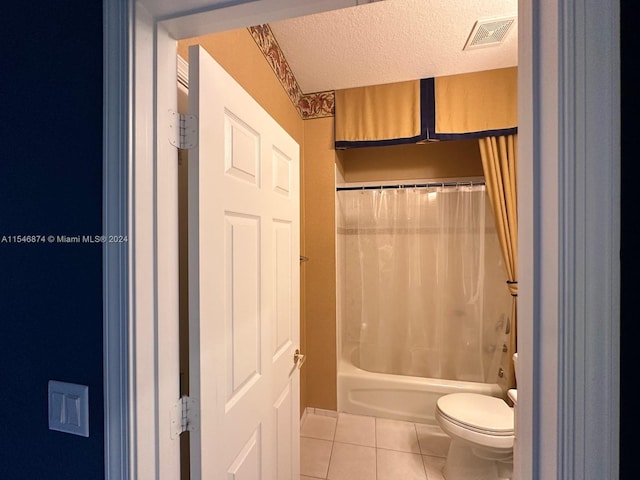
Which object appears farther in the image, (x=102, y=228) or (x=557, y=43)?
(x=102, y=228)

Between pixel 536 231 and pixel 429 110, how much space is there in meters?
1.89

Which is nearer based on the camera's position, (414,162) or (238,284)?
(238,284)

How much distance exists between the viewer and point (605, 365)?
38cm

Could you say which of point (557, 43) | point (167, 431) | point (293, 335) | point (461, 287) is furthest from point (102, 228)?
point (461, 287)

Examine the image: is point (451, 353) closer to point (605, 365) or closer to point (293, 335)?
point (293, 335)

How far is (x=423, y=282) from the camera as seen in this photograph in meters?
2.40

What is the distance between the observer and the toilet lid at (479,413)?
5.01ft

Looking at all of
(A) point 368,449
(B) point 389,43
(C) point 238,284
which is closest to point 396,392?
(A) point 368,449

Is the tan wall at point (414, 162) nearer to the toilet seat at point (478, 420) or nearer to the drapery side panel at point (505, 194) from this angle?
the drapery side panel at point (505, 194)

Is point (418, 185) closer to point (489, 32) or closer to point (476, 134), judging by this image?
point (476, 134)
